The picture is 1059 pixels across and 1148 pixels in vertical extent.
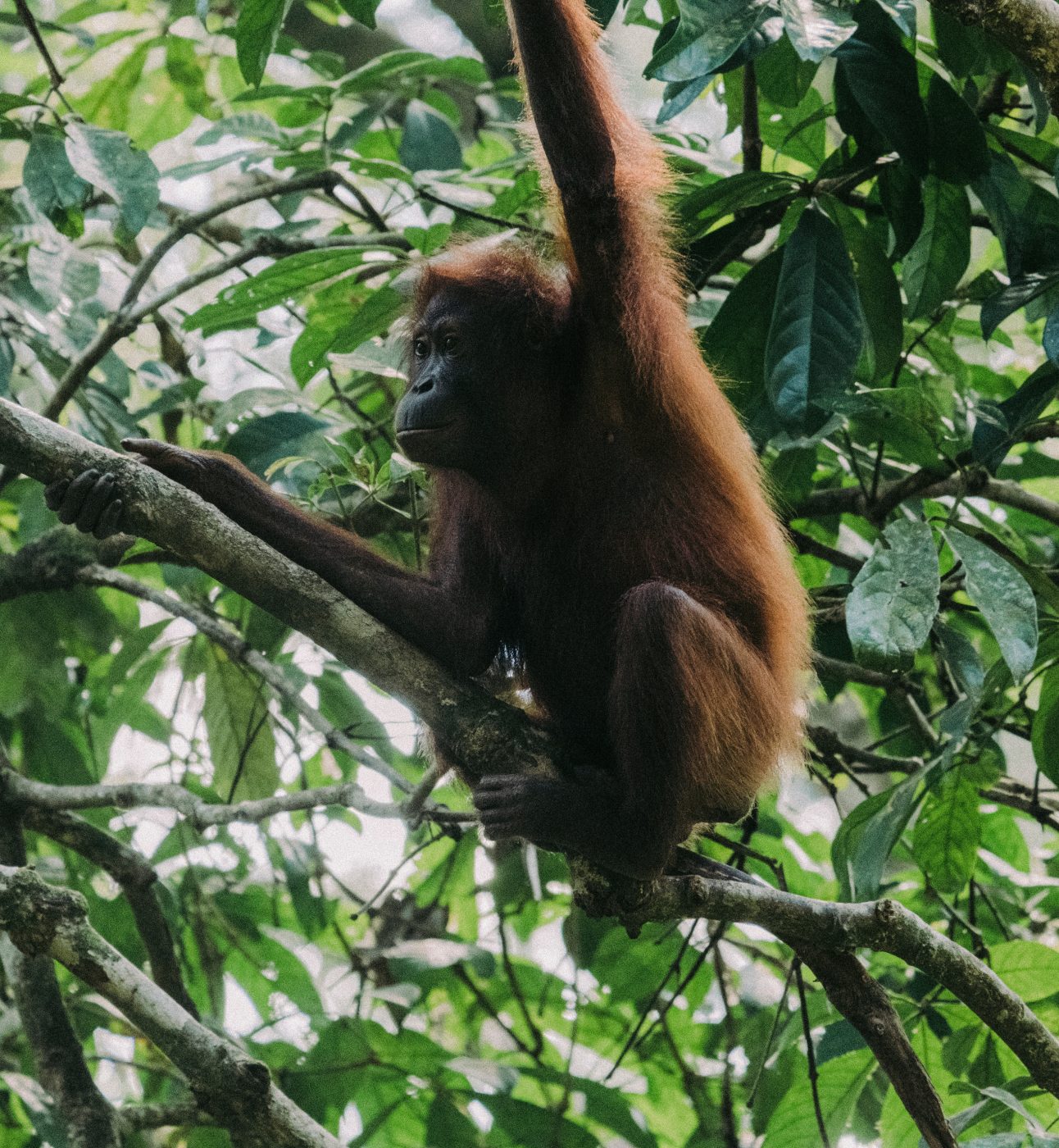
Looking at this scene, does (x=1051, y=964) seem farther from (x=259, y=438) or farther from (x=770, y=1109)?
(x=259, y=438)

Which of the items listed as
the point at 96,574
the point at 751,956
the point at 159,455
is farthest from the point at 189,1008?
the point at 751,956

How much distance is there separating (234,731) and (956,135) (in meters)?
3.32

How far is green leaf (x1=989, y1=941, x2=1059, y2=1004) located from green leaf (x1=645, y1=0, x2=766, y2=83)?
106 inches

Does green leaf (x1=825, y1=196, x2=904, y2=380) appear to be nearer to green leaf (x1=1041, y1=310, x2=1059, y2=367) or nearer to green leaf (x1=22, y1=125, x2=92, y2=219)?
green leaf (x1=1041, y1=310, x2=1059, y2=367)

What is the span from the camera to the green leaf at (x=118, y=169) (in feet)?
13.2

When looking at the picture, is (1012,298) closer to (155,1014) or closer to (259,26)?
(259,26)

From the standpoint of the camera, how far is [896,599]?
121 inches

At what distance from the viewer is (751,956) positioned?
19.7 feet

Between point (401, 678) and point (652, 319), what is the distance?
119 cm

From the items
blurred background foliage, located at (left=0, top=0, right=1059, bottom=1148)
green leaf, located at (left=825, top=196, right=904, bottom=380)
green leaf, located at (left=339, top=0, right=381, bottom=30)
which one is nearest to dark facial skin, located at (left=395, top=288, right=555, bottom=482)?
blurred background foliage, located at (left=0, top=0, right=1059, bottom=1148)

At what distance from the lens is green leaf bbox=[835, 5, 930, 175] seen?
337 cm

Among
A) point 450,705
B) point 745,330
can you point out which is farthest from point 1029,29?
point 450,705

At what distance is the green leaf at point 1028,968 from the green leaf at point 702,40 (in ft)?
8.81

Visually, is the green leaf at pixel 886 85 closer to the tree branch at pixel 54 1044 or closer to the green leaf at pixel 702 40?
the green leaf at pixel 702 40
